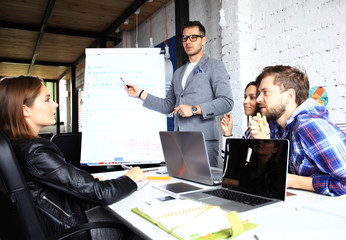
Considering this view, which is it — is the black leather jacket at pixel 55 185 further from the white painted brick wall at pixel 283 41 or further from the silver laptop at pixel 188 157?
the white painted brick wall at pixel 283 41

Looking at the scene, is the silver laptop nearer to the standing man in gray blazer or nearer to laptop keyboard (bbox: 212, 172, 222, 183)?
laptop keyboard (bbox: 212, 172, 222, 183)

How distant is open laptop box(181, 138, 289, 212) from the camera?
1037mm

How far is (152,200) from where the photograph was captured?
1152 mm

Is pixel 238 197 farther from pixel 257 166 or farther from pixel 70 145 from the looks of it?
pixel 70 145

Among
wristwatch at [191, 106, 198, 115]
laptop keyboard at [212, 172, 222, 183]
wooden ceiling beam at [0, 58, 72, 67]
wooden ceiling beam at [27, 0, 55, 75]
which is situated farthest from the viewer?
wooden ceiling beam at [0, 58, 72, 67]

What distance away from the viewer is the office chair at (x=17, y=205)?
0.84m

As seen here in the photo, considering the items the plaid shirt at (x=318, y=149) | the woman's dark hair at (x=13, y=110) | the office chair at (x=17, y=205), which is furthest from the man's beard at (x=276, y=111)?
the woman's dark hair at (x=13, y=110)

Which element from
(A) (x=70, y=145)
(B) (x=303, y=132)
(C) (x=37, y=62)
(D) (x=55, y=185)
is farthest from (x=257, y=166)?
(C) (x=37, y=62)

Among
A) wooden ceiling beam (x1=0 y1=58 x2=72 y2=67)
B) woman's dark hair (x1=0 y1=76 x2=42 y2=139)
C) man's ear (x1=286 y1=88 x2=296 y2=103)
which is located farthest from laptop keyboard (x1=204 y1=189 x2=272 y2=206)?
wooden ceiling beam (x1=0 y1=58 x2=72 y2=67)

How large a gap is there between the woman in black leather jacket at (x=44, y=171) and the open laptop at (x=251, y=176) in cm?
35

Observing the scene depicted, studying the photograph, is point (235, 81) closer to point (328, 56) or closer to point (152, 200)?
point (328, 56)

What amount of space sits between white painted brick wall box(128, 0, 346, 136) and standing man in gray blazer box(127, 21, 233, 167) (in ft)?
2.42

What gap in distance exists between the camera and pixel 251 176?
45.7 inches

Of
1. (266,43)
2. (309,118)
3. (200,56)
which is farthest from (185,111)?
(266,43)
